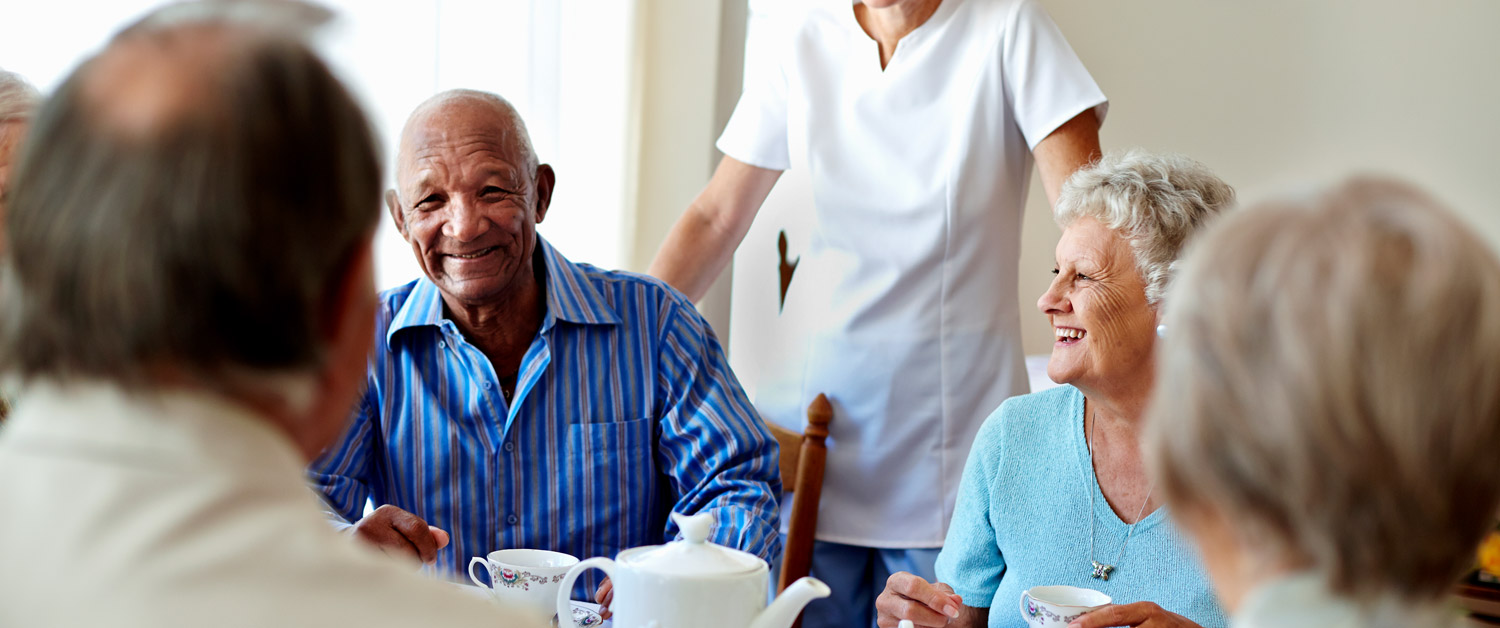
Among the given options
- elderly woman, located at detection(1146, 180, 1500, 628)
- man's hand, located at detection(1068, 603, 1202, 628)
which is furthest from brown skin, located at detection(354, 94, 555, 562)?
elderly woman, located at detection(1146, 180, 1500, 628)

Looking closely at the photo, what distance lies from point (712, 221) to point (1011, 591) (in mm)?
964

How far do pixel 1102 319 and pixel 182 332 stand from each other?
116 centimetres

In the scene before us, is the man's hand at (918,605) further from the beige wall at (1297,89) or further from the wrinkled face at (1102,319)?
the beige wall at (1297,89)

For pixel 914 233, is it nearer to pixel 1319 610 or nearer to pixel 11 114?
pixel 11 114

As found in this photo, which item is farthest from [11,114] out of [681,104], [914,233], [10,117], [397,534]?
[681,104]

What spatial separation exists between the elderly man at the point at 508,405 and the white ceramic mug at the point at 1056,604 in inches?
15.6

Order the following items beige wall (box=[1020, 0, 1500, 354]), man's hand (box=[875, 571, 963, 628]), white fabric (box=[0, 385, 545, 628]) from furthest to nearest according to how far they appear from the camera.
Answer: beige wall (box=[1020, 0, 1500, 354]) < man's hand (box=[875, 571, 963, 628]) < white fabric (box=[0, 385, 545, 628])

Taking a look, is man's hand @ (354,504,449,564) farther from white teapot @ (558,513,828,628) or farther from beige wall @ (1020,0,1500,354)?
beige wall @ (1020,0,1500,354)

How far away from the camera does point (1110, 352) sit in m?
1.49

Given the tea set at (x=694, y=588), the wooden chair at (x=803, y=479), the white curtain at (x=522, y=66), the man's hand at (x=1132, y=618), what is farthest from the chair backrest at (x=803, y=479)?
the tea set at (x=694, y=588)

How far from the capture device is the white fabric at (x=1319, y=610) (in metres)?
0.60

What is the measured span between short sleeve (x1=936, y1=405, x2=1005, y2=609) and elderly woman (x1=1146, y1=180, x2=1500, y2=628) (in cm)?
93

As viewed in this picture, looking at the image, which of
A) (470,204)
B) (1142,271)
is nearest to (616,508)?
(470,204)

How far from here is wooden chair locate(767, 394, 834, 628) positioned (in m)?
2.00
